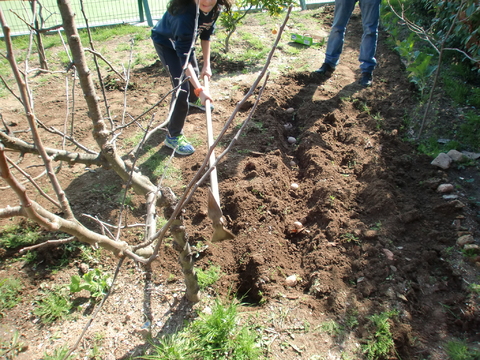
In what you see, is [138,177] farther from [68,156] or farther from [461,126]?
[461,126]

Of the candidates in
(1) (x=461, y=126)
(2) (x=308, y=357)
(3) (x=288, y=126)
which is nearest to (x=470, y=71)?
(1) (x=461, y=126)

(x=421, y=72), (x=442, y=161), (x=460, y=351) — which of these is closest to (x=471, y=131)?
(x=442, y=161)

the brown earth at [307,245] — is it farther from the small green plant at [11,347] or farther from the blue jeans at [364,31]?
the blue jeans at [364,31]

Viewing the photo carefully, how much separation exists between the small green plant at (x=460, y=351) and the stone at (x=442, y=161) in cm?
192

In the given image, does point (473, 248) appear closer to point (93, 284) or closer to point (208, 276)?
point (208, 276)

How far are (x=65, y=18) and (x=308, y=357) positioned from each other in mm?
2139

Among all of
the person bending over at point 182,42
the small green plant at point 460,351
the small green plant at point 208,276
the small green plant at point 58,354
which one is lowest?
the small green plant at point 58,354

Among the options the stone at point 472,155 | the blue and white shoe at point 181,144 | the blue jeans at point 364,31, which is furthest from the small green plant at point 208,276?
the blue jeans at point 364,31

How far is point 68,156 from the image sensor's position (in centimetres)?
177

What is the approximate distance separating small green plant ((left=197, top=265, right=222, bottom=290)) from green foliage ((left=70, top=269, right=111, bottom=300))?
671 mm

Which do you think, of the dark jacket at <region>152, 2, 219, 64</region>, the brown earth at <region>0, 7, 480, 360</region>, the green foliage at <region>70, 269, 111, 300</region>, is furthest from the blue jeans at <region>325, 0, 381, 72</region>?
the green foliage at <region>70, 269, 111, 300</region>

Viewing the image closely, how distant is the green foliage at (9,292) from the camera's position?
233cm

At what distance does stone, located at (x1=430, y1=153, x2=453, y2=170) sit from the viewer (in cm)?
338

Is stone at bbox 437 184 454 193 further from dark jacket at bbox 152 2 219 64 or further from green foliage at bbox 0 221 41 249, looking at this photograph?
green foliage at bbox 0 221 41 249
